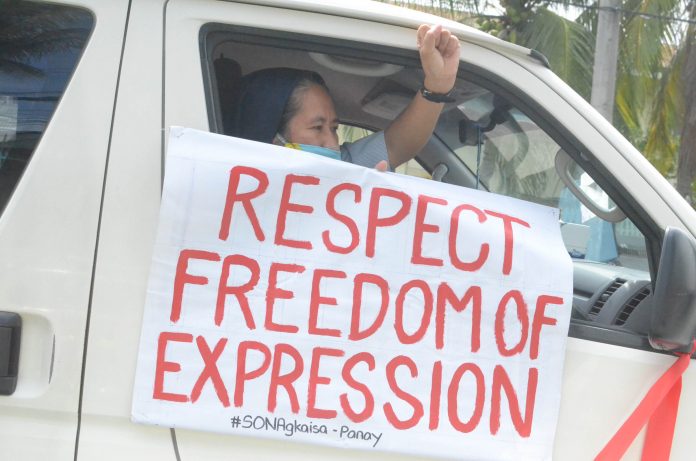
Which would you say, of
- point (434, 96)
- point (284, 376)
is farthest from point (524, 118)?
point (284, 376)

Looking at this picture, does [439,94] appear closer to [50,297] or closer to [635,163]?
[635,163]

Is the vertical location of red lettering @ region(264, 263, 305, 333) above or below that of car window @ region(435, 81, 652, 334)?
below

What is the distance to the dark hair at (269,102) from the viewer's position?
2602 millimetres

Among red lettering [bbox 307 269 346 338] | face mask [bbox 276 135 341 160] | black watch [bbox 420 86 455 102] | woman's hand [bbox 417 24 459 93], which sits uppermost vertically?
woman's hand [bbox 417 24 459 93]

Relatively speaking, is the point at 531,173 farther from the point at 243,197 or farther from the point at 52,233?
the point at 52,233

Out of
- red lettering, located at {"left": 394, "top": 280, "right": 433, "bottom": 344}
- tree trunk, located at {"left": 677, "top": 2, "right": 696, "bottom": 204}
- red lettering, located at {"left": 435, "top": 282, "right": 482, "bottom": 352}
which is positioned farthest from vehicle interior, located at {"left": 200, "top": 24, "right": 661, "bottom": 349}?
tree trunk, located at {"left": 677, "top": 2, "right": 696, "bottom": 204}

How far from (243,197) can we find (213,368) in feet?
1.17

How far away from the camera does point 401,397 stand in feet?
6.57

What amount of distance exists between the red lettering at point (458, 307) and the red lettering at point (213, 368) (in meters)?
0.45

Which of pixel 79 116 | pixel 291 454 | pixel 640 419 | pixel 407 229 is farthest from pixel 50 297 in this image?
pixel 640 419

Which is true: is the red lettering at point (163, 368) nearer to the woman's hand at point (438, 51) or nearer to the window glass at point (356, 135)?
the woman's hand at point (438, 51)

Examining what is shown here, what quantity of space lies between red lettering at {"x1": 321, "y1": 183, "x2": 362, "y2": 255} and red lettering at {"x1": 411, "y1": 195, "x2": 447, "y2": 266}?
0.41 feet

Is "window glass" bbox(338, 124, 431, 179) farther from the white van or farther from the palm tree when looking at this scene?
the palm tree

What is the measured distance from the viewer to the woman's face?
259cm
